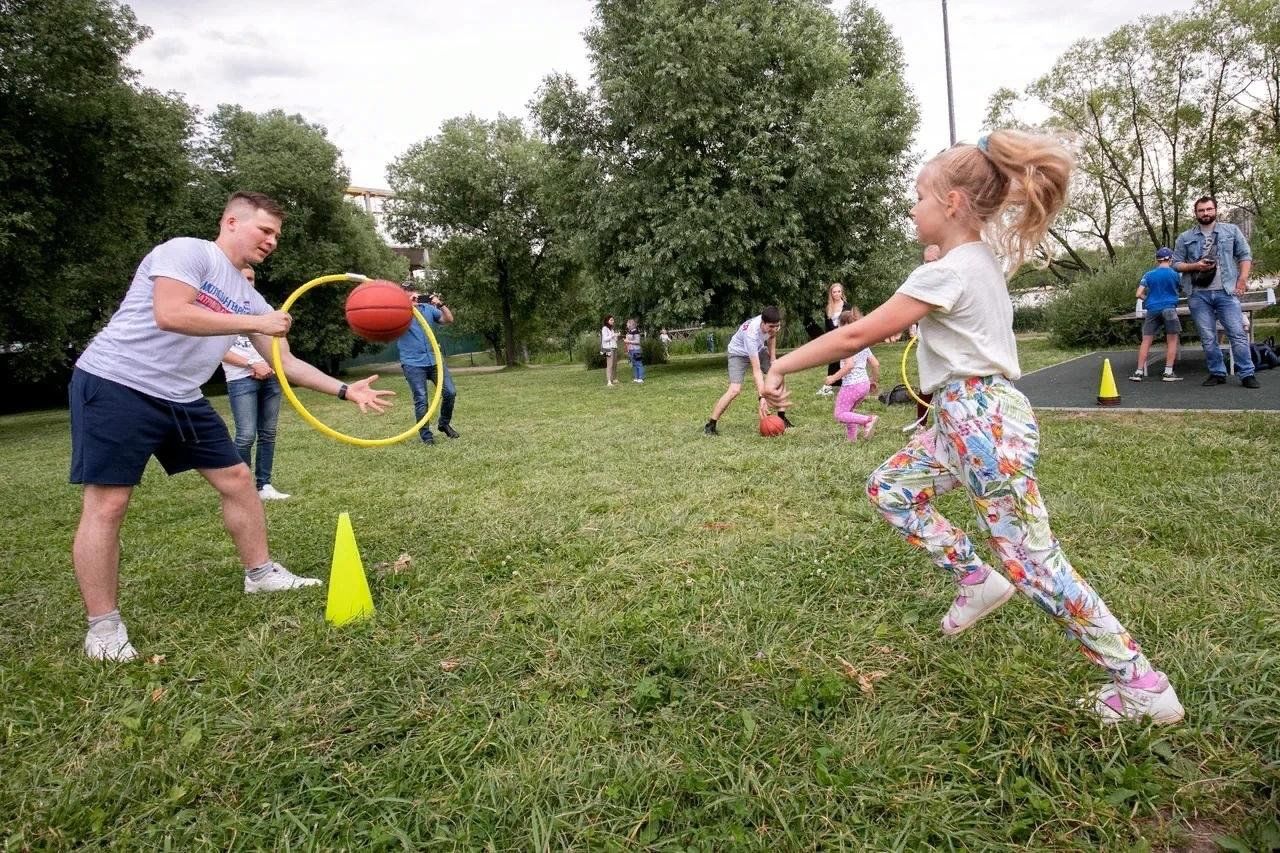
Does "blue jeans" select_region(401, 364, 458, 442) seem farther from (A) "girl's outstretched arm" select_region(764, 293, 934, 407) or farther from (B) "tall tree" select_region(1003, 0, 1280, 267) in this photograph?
(B) "tall tree" select_region(1003, 0, 1280, 267)

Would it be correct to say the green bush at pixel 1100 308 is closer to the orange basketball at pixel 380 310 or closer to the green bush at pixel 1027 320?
the green bush at pixel 1027 320

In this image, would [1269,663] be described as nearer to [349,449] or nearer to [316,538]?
[316,538]

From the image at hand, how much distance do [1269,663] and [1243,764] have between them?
2.21ft

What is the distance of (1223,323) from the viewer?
30.5 ft

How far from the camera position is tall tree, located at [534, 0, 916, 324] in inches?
744

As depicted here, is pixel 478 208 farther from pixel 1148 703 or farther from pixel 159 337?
pixel 1148 703

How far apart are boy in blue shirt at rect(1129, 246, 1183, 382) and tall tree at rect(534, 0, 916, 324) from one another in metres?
10.1

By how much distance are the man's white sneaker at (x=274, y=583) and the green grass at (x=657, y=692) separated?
166 mm

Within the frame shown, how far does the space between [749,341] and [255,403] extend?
5383mm

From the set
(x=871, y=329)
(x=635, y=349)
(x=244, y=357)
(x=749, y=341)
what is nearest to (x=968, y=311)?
(x=871, y=329)

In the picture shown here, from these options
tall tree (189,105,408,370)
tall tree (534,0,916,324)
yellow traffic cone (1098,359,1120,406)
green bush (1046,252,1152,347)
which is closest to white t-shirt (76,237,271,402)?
yellow traffic cone (1098,359,1120,406)

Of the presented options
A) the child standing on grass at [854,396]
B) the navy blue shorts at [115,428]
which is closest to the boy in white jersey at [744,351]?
the child standing on grass at [854,396]

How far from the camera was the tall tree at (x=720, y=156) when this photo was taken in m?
18.9

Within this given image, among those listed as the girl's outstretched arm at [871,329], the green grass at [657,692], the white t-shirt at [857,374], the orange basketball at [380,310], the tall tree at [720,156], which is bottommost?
the green grass at [657,692]
